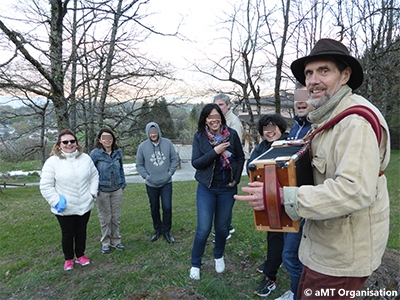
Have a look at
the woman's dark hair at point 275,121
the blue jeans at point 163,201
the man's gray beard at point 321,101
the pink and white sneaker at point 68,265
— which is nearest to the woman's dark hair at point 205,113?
the woman's dark hair at point 275,121

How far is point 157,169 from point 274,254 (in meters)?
2.44

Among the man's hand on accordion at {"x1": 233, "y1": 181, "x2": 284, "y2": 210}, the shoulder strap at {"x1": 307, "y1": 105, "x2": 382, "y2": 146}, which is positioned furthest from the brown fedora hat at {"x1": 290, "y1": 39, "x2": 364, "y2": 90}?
the man's hand on accordion at {"x1": 233, "y1": 181, "x2": 284, "y2": 210}

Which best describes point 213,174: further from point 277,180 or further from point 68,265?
point 68,265

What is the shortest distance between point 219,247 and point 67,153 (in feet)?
8.33

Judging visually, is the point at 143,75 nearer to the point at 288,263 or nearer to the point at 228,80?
the point at 228,80

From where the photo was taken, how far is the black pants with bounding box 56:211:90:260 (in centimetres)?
383

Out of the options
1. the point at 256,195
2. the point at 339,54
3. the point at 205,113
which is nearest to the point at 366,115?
the point at 339,54

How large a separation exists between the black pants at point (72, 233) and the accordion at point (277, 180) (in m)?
3.17

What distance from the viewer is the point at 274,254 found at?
10.2 ft

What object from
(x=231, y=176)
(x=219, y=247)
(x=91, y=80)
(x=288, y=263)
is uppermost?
(x=91, y=80)

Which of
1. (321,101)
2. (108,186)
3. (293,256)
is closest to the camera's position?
(321,101)

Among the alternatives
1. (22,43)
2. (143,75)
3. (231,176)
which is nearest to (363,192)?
(231,176)

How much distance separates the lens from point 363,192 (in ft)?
4.29

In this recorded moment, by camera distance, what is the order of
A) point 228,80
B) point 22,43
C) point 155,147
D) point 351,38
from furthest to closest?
point 228,80 → point 351,38 → point 22,43 → point 155,147
